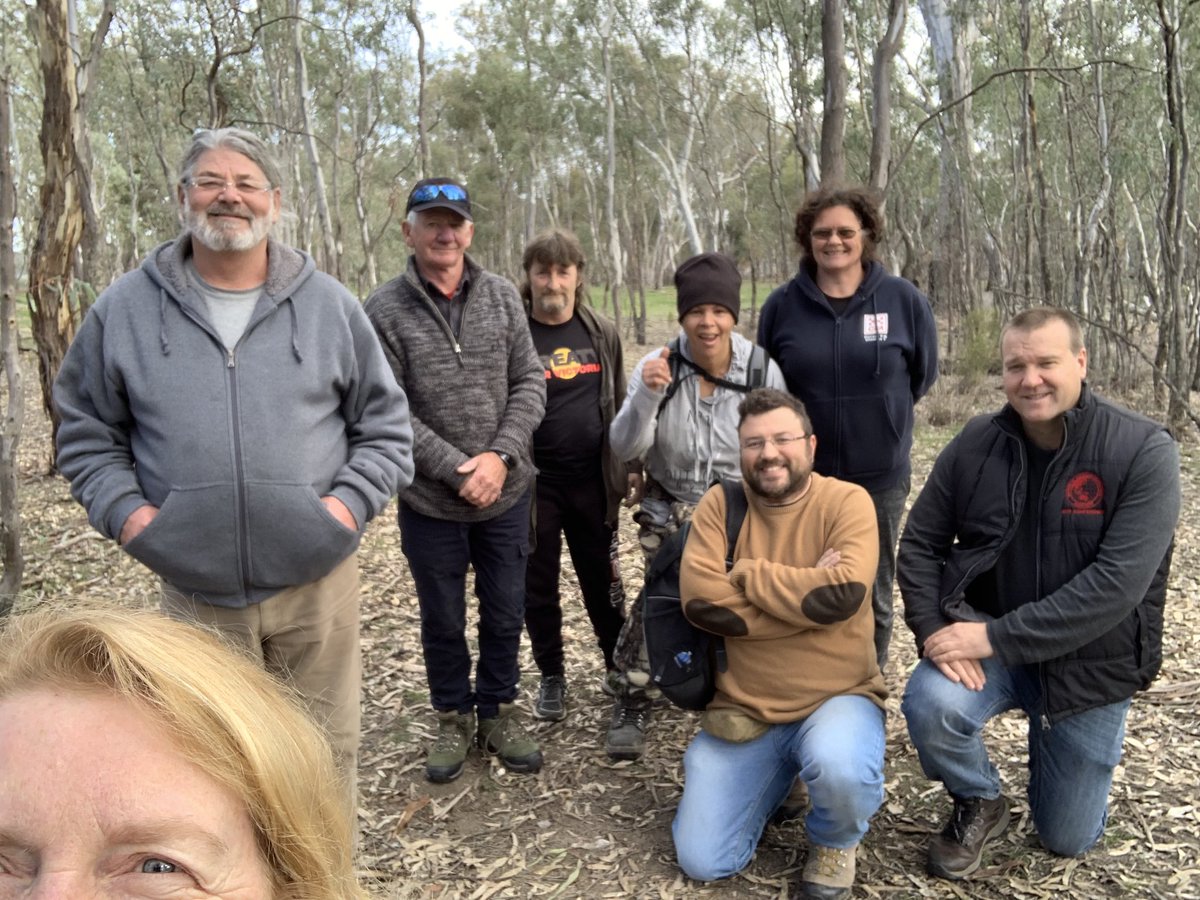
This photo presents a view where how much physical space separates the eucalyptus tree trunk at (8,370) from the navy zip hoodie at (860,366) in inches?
124

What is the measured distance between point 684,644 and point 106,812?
83.9 inches

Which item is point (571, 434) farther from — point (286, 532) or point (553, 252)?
point (286, 532)

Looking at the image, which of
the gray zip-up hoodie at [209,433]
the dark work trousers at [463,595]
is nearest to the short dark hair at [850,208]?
the dark work trousers at [463,595]

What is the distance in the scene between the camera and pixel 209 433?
218cm

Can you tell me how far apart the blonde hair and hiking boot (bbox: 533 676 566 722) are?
2747 millimetres

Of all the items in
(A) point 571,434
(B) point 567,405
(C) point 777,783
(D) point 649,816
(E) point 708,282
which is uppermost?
(E) point 708,282

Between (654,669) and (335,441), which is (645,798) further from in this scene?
(335,441)

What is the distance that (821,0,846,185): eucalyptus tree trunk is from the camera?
16.9 ft

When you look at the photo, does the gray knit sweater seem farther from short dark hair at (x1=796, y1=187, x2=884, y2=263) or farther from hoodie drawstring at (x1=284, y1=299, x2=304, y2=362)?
short dark hair at (x1=796, y1=187, x2=884, y2=263)

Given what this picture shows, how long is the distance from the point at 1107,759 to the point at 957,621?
1.73ft

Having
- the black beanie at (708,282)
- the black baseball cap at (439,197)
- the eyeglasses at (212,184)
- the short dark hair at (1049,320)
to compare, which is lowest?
the short dark hair at (1049,320)

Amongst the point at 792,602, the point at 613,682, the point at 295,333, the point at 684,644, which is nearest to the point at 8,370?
the point at 295,333

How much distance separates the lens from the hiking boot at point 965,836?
259 centimetres

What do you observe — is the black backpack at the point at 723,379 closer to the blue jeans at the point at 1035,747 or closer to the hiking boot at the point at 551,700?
the blue jeans at the point at 1035,747
